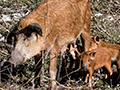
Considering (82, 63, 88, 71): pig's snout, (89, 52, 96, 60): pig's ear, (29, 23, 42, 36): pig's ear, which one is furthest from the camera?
(89, 52, 96, 60): pig's ear

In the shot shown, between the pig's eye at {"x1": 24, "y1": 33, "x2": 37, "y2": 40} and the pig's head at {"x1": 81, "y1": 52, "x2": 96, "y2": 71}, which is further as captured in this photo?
the pig's head at {"x1": 81, "y1": 52, "x2": 96, "y2": 71}

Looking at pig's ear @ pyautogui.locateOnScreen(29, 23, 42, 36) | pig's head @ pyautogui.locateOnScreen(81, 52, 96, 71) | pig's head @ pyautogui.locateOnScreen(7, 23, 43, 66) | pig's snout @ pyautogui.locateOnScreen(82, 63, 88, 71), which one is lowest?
pig's snout @ pyautogui.locateOnScreen(82, 63, 88, 71)

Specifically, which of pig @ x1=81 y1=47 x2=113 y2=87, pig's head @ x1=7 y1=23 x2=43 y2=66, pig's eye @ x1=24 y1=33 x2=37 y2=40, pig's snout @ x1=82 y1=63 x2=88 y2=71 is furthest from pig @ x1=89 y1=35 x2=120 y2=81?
pig's eye @ x1=24 y1=33 x2=37 y2=40

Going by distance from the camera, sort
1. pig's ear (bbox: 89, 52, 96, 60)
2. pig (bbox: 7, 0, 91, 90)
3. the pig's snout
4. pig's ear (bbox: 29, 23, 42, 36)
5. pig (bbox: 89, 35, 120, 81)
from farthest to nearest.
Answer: pig (bbox: 89, 35, 120, 81) < pig's ear (bbox: 89, 52, 96, 60) < the pig's snout < pig (bbox: 7, 0, 91, 90) < pig's ear (bbox: 29, 23, 42, 36)

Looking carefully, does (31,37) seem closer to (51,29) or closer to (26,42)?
(26,42)

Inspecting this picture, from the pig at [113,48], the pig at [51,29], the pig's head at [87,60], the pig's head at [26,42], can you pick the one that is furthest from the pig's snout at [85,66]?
the pig's head at [26,42]

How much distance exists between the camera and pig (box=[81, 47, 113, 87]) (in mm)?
7325

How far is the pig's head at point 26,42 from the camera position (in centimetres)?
595

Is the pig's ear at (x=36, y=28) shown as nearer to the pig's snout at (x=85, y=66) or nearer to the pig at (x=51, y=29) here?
the pig at (x=51, y=29)

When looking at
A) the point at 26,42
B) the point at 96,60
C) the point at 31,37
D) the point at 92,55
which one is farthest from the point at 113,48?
→ the point at 26,42

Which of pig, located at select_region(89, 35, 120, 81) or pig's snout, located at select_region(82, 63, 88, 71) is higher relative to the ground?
pig, located at select_region(89, 35, 120, 81)

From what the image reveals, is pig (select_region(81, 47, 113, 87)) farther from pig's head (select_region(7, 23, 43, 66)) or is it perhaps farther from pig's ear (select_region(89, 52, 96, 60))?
pig's head (select_region(7, 23, 43, 66))

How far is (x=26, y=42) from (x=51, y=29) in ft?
2.76

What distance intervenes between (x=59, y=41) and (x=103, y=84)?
185 cm
